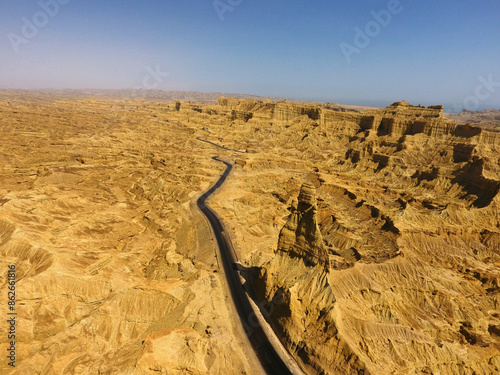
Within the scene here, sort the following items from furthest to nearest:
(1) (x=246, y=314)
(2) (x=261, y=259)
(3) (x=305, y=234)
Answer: (2) (x=261, y=259) → (3) (x=305, y=234) → (1) (x=246, y=314)

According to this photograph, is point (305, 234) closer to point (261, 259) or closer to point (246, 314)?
point (246, 314)

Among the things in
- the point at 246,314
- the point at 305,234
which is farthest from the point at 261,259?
the point at 305,234

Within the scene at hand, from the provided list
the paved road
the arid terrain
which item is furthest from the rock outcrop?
the paved road

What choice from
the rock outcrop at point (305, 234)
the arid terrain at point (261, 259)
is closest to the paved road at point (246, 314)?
the arid terrain at point (261, 259)

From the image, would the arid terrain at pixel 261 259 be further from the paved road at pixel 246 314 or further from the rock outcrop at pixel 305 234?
the paved road at pixel 246 314

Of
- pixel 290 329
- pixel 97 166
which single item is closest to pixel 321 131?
pixel 97 166

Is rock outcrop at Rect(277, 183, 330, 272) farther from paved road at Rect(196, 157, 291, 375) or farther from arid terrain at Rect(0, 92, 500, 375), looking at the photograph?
paved road at Rect(196, 157, 291, 375)

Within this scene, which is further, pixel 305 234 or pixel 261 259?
pixel 261 259
